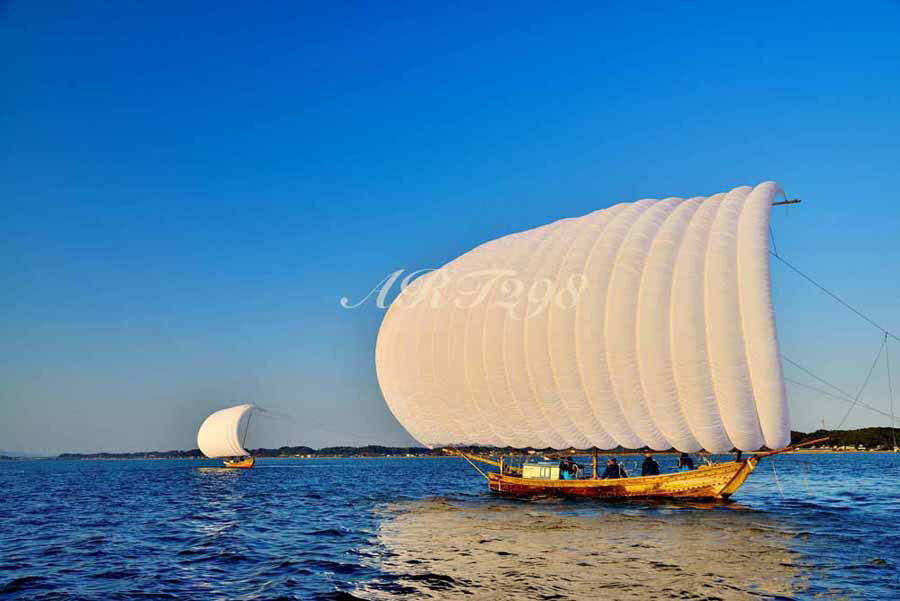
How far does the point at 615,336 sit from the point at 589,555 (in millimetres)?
8846

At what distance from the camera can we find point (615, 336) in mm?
23641

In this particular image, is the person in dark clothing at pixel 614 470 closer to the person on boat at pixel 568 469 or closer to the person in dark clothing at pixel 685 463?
the person on boat at pixel 568 469

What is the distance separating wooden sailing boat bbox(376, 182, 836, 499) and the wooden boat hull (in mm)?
49

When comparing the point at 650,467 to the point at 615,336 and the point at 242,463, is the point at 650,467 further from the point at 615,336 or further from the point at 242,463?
the point at 242,463

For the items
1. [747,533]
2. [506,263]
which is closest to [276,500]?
[506,263]

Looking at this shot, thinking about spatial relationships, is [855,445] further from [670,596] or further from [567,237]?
[670,596]

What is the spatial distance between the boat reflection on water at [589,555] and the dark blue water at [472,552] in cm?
6

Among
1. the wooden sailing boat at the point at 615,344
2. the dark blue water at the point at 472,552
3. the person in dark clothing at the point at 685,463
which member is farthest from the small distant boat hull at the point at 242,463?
the person in dark clothing at the point at 685,463

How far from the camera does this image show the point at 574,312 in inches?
989

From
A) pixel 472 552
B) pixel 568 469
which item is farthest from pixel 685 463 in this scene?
pixel 472 552

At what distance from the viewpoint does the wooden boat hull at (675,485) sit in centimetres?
2586

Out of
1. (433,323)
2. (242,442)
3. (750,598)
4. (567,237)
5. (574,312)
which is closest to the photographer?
(750,598)

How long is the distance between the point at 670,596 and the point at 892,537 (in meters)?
11.4

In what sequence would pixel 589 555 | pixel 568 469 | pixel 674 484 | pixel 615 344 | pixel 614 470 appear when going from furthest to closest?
pixel 568 469
pixel 614 470
pixel 674 484
pixel 615 344
pixel 589 555
